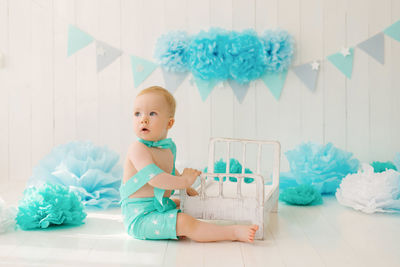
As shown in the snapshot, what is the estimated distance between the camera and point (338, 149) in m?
2.74

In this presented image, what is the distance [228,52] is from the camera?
111 inches

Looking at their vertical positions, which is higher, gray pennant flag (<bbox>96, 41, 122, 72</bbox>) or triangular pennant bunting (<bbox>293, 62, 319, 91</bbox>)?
gray pennant flag (<bbox>96, 41, 122, 72</bbox>)

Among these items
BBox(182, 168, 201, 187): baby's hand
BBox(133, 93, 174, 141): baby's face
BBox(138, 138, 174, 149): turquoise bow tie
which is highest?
BBox(133, 93, 174, 141): baby's face

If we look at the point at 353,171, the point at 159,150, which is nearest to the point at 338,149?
the point at 353,171

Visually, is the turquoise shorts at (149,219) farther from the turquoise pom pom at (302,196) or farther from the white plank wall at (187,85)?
the white plank wall at (187,85)

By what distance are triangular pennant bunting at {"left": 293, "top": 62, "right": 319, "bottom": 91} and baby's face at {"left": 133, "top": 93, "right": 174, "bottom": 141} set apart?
4.54 feet

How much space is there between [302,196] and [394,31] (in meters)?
1.32

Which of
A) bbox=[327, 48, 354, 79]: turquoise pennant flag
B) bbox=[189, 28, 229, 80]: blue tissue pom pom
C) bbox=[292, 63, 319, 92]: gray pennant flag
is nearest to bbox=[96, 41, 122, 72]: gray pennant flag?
bbox=[189, 28, 229, 80]: blue tissue pom pom

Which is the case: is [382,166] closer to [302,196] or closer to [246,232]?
[302,196]

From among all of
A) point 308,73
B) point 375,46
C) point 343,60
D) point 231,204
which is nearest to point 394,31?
point 375,46

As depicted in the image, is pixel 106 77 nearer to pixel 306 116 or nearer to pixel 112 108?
pixel 112 108

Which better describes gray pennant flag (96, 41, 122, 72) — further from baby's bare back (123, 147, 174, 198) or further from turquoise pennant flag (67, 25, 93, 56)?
baby's bare back (123, 147, 174, 198)

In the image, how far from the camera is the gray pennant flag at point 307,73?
2.93 metres

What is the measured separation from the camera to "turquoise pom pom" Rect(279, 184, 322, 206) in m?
2.41
